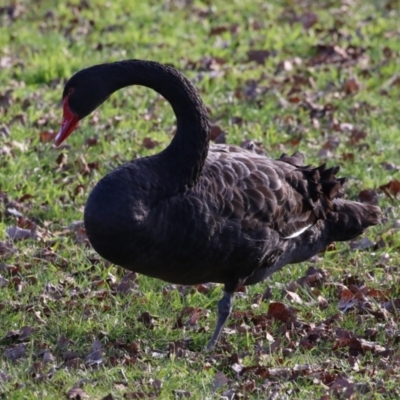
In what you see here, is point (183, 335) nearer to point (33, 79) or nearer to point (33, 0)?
point (33, 79)

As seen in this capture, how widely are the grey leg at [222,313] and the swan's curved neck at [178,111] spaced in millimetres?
641

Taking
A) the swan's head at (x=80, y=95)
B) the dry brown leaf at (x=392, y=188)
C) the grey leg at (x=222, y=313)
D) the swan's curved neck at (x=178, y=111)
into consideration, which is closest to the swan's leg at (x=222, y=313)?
the grey leg at (x=222, y=313)

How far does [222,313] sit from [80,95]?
47.8 inches

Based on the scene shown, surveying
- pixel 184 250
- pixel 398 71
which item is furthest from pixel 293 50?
pixel 184 250

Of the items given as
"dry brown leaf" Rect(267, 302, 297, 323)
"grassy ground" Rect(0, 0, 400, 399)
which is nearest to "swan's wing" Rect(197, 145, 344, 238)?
"dry brown leaf" Rect(267, 302, 297, 323)

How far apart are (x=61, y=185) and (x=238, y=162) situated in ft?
6.29

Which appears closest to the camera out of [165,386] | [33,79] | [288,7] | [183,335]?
[165,386]

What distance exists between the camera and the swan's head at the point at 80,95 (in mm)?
4250

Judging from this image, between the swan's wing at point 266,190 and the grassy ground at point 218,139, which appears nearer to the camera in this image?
the grassy ground at point 218,139

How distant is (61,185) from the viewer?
625 cm

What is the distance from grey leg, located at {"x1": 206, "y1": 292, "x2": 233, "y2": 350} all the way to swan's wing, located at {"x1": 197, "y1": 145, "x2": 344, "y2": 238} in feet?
1.24

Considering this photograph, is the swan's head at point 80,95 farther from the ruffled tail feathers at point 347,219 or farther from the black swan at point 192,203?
the ruffled tail feathers at point 347,219

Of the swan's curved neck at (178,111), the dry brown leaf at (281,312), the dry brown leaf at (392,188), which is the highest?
the swan's curved neck at (178,111)

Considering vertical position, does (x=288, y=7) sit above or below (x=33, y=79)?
above
